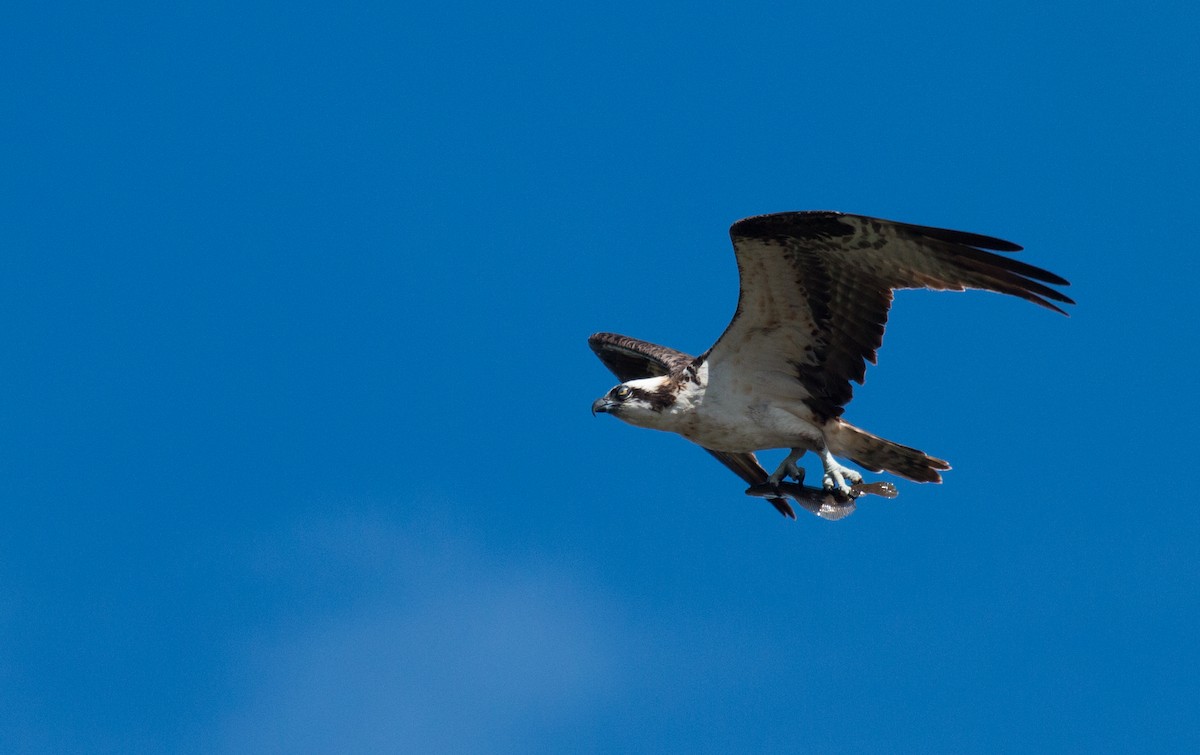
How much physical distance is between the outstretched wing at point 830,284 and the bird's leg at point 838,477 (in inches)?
24.3

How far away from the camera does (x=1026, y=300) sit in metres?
15.2

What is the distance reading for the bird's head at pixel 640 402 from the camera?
55.0 feet

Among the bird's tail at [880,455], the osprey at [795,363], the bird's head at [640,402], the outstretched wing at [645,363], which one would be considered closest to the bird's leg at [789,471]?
the osprey at [795,363]

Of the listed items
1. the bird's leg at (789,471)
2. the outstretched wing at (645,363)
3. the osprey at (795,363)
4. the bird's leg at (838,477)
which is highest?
the outstretched wing at (645,363)

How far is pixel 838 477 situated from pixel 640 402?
2046 mm

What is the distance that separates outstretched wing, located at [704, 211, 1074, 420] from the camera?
606 inches

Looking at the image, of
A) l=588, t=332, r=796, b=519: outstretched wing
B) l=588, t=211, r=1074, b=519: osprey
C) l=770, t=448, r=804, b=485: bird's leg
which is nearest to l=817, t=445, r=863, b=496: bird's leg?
l=588, t=211, r=1074, b=519: osprey

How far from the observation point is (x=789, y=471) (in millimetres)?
16781

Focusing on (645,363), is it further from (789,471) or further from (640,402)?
(789,471)

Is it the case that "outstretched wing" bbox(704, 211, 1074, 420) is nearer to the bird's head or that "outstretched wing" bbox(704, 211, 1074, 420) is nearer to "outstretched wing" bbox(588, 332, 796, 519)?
the bird's head

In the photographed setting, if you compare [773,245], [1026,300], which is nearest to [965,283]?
[1026,300]

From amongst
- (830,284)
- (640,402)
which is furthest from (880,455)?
(640,402)

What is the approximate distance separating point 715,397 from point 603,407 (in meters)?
1.11

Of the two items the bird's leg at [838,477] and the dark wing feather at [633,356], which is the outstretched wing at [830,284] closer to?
the bird's leg at [838,477]
